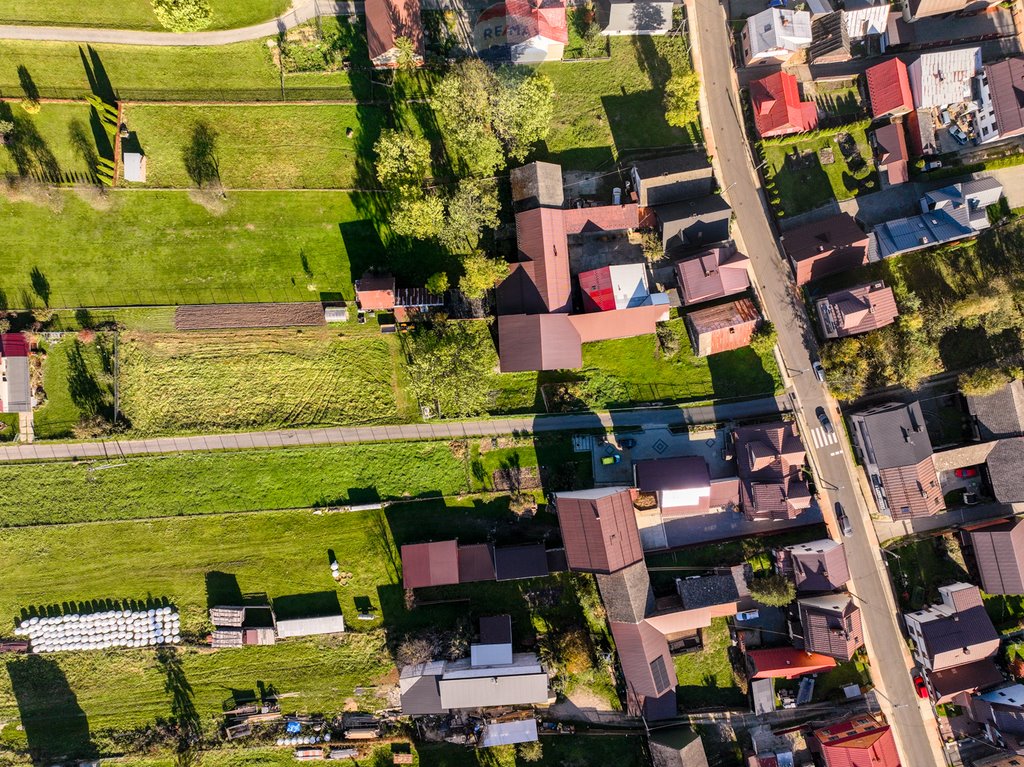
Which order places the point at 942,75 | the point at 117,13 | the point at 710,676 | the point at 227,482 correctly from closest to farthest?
the point at 942,75 < the point at 117,13 < the point at 227,482 < the point at 710,676

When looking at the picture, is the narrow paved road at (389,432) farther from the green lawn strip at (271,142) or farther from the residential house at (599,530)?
the green lawn strip at (271,142)

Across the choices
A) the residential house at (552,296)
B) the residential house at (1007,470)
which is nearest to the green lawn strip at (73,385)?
the residential house at (552,296)

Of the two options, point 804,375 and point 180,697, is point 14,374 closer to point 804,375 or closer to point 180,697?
point 180,697

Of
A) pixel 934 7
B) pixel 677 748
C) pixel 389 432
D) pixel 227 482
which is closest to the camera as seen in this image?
pixel 677 748

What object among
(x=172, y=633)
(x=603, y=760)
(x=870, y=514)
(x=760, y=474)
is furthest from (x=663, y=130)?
(x=172, y=633)

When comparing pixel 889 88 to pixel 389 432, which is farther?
pixel 389 432

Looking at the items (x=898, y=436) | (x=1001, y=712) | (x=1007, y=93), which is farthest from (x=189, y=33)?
(x=1001, y=712)

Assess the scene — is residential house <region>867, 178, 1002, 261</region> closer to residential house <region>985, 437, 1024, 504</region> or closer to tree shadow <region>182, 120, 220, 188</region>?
residential house <region>985, 437, 1024, 504</region>

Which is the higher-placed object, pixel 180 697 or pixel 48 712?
pixel 48 712

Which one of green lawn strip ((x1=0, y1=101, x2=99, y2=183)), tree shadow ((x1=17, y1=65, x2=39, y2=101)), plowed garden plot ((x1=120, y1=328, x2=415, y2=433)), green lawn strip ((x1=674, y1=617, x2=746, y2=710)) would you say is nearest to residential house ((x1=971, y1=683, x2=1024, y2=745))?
green lawn strip ((x1=674, y1=617, x2=746, y2=710))
